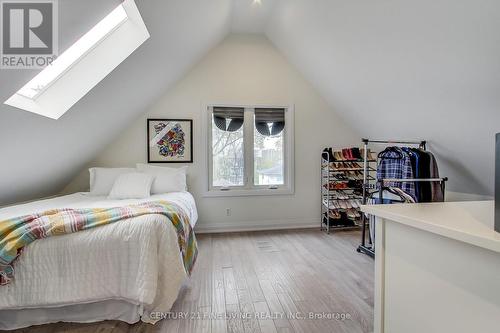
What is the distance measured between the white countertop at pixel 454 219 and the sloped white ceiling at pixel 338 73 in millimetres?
1377

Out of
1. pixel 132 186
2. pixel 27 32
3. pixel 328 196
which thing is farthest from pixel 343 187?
pixel 27 32

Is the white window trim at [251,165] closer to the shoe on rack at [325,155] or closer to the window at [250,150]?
the window at [250,150]

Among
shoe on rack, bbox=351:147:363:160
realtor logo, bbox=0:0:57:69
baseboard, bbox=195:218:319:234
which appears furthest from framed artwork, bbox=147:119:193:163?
shoe on rack, bbox=351:147:363:160

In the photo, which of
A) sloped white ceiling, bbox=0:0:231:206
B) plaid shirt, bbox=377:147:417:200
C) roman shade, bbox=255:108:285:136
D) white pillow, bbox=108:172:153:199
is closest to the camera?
sloped white ceiling, bbox=0:0:231:206

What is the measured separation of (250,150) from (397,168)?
2047mm

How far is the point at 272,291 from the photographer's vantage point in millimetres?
1963

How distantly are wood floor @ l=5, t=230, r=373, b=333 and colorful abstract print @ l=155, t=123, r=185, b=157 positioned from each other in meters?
1.42

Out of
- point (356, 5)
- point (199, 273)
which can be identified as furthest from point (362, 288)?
point (356, 5)

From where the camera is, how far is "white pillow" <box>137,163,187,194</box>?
3.05 metres

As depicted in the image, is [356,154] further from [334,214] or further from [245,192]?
[245,192]

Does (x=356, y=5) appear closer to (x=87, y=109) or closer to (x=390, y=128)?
(x=390, y=128)

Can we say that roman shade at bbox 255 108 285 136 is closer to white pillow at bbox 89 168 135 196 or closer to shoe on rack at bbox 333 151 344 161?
shoe on rack at bbox 333 151 344 161

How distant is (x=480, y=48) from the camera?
159 centimetres

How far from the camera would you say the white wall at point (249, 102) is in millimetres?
3479
